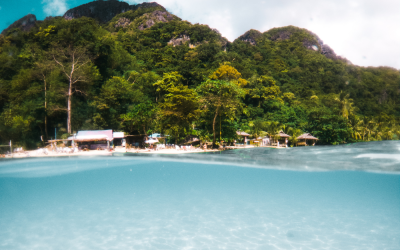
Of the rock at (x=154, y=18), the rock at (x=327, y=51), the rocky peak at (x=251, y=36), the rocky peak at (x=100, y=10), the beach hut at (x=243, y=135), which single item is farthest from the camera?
the rock at (x=327, y=51)

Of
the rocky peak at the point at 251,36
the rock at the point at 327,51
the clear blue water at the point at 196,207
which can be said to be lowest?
the clear blue water at the point at 196,207

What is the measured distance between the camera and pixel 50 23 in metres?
34.4

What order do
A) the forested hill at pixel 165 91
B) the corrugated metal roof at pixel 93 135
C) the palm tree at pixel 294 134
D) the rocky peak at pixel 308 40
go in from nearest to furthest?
the corrugated metal roof at pixel 93 135
the forested hill at pixel 165 91
the palm tree at pixel 294 134
the rocky peak at pixel 308 40

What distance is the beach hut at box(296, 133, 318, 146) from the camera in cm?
3306

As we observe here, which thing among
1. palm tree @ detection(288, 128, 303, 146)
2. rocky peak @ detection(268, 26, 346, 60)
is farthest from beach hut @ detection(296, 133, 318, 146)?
rocky peak @ detection(268, 26, 346, 60)

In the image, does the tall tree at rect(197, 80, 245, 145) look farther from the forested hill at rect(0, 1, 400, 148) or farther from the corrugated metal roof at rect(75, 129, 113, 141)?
the corrugated metal roof at rect(75, 129, 113, 141)

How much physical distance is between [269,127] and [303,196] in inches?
977

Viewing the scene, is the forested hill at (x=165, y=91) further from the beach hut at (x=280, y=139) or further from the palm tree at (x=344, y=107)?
the beach hut at (x=280, y=139)

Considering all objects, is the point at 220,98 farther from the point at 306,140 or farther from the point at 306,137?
the point at 306,140

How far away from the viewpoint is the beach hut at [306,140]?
33062 mm

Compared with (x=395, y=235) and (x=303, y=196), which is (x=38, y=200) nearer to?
(x=303, y=196)

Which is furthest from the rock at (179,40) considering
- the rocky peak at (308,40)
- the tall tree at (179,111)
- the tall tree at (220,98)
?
the tall tree at (220,98)

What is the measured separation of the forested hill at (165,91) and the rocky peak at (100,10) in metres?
28.5

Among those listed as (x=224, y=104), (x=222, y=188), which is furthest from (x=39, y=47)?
(x=222, y=188)
